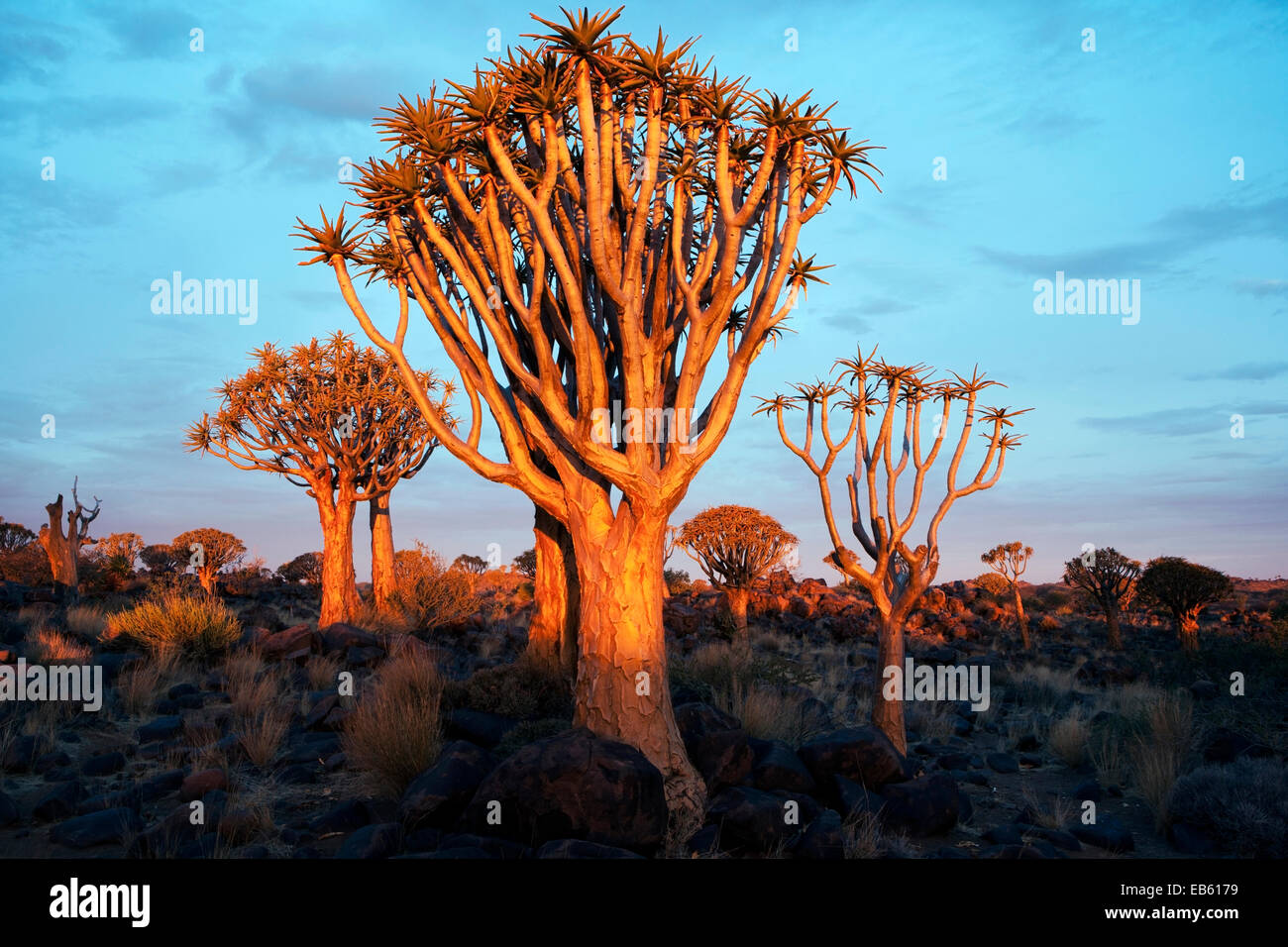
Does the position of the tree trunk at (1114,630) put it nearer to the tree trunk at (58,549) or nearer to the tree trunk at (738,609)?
the tree trunk at (738,609)

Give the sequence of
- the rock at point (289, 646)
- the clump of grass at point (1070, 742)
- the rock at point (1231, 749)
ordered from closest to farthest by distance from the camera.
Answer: the rock at point (1231, 749) < the clump of grass at point (1070, 742) < the rock at point (289, 646)

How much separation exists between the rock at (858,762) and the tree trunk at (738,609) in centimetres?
1020

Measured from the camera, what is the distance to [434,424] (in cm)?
827

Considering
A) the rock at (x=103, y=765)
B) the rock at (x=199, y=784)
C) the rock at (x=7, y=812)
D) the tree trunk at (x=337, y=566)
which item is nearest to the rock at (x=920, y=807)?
the rock at (x=199, y=784)

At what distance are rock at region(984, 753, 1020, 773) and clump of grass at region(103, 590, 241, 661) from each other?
12.2m

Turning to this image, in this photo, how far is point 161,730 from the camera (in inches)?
386

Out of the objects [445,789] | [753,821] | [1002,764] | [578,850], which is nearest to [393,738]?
[445,789]

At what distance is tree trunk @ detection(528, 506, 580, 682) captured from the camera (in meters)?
10.9

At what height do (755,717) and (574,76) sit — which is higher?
(574,76)

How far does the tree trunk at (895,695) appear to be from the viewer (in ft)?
31.9

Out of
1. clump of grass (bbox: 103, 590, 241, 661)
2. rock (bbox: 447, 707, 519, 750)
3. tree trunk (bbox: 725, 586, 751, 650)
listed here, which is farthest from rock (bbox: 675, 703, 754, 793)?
tree trunk (bbox: 725, 586, 751, 650)

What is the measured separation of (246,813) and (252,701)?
385cm
